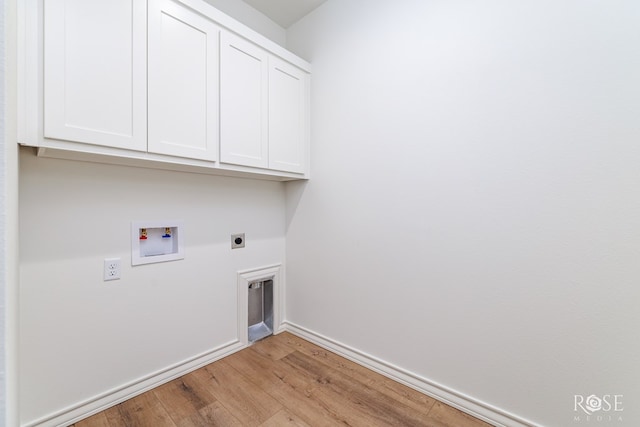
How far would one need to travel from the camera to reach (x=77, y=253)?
139cm

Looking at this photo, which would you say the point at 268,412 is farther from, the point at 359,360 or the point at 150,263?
the point at 150,263

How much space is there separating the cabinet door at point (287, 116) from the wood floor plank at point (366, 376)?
1.43 metres

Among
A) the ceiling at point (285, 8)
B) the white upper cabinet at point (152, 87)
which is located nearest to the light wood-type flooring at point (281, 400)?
the white upper cabinet at point (152, 87)

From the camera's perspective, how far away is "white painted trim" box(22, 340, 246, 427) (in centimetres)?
134

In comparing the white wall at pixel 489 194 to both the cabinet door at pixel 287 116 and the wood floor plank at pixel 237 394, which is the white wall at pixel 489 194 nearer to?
the cabinet door at pixel 287 116

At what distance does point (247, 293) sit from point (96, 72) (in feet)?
5.45

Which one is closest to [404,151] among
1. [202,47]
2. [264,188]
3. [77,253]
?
[264,188]

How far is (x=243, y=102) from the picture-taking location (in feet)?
5.89

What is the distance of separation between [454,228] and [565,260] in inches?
19.1

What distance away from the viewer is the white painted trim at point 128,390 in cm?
134

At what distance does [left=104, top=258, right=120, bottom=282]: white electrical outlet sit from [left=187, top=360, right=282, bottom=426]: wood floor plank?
0.83 metres

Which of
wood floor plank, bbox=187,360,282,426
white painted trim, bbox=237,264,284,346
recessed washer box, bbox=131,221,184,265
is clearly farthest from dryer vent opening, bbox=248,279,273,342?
recessed washer box, bbox=131,221,184,265

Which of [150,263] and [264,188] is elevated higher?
[264,188]

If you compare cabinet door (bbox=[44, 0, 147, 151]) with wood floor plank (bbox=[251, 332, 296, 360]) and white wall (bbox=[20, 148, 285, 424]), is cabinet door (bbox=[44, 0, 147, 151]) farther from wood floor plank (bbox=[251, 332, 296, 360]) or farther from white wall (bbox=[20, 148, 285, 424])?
wood floor plank (bbox=[251, 332, 296, 360])
